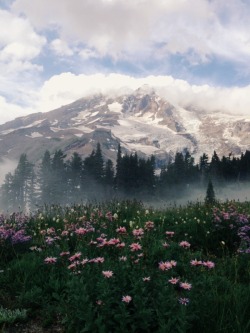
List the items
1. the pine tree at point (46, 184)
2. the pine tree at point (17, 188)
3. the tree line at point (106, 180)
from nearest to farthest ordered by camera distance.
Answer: the pine tree at point (46, 184) → the tree line at point (106, 180) → the pine tree at point (17, 188)

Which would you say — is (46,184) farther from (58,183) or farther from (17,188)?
(17,188)

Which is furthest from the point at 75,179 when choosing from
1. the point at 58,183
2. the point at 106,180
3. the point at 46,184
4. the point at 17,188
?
the point at 17,188

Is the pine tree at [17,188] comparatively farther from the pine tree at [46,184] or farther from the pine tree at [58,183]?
the pine tree at [58,183]

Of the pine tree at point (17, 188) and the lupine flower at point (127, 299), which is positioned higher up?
the lupine flower at point (127, 299)

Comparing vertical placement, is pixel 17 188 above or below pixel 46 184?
below

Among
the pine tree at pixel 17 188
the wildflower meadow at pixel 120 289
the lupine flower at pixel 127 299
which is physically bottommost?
the pine tree at pixel 17 188

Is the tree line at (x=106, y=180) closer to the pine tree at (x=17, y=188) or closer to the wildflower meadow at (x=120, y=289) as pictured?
the pine tree at (x=17, y=188)

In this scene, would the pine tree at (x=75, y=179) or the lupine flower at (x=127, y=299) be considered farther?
the pine tree at (x=75, y=179)

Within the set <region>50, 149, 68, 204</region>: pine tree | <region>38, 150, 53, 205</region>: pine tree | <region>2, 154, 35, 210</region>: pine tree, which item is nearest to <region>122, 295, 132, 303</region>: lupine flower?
<region>38, 150, 53, 205</region>: pine tree

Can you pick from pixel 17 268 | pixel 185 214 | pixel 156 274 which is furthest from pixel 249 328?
pixel 185 214

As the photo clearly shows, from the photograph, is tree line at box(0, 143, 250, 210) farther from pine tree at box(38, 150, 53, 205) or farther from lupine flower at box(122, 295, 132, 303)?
lupine flower at box(122, 295, 132, 303)

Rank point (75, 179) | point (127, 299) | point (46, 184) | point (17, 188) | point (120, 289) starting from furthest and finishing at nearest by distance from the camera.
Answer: point (17, 188) < point (75, 179) < point (46, 184) < point (120, 289) < point (127, 299)

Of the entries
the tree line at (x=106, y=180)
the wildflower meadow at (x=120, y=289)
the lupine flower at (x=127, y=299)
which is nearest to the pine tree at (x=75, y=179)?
the tree line at (x=106, y=180)

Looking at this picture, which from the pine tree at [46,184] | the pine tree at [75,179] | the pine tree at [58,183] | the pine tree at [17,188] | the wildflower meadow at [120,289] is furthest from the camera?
the pine tree at [17,188]
